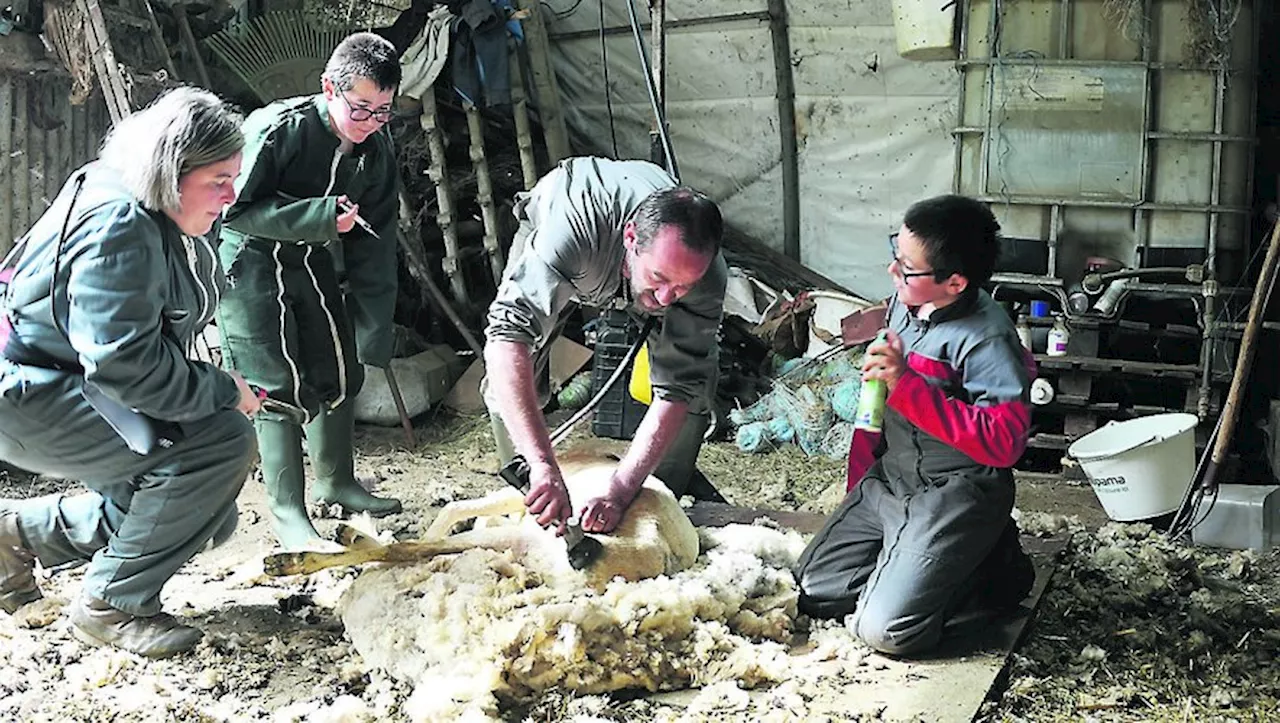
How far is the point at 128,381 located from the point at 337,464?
5.49 ft

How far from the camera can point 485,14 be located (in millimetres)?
6297

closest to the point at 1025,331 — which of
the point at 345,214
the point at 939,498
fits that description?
the point at 939,498

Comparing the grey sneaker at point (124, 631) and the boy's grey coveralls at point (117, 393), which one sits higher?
the boy's grey coveralls at point (117, 393)

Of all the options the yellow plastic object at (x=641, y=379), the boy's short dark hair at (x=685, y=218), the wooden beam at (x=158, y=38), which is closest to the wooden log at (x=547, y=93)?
the yellow plastic object at (x=641, y=379)

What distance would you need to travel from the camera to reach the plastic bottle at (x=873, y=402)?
10.3 ft

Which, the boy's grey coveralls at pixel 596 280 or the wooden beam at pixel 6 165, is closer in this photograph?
the boy's grey coveralls at pixel 596 280

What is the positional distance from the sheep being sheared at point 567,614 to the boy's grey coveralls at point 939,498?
23 centimetres

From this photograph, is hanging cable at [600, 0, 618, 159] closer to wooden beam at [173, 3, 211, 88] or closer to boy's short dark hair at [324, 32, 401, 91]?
wooden beam at [173, 3, 211, 88]

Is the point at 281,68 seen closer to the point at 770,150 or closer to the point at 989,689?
the point at 770,150

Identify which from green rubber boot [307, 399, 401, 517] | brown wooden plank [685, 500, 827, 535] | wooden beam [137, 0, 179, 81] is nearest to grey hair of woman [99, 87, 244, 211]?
green rubber boot [307, 399, 401, 517]

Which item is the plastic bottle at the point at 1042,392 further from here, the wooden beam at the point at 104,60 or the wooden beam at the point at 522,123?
the wooden beam at the point at 104,60

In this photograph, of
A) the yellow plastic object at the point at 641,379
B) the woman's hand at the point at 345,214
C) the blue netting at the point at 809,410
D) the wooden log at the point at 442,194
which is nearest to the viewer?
the woman's hand at the point at 345,214

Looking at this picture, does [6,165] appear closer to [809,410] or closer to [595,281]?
[595,281]

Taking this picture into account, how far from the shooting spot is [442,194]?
259 inches
